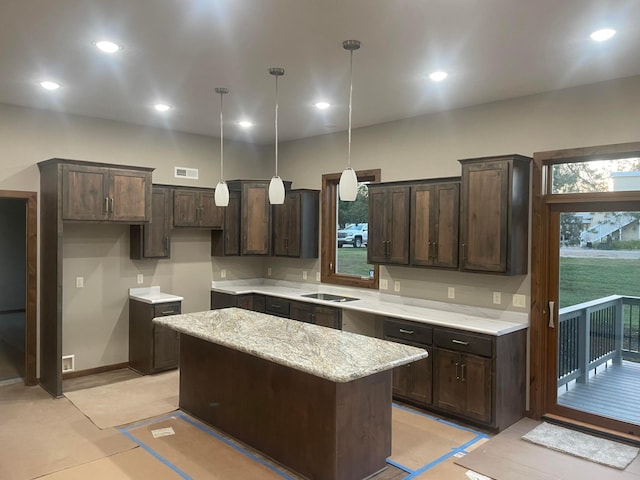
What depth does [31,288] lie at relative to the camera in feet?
16.7

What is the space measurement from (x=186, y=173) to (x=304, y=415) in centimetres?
414

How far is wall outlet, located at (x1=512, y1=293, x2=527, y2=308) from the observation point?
435 centimetres

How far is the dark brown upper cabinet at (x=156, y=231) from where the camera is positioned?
5.70m

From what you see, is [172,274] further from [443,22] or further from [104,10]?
[443,22]

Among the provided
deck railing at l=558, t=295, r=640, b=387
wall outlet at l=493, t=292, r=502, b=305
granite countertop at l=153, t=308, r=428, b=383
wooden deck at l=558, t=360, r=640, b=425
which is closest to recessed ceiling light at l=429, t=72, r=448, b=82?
wall outlet at l=493, t=292, r=502, b=305

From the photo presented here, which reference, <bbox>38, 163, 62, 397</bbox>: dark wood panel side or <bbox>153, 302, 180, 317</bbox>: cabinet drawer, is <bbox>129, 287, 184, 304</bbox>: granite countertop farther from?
<bbox>38, 163, 62, 397</bbox>: dark wood panel side

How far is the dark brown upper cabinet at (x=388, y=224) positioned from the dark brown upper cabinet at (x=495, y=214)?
2.29 feet

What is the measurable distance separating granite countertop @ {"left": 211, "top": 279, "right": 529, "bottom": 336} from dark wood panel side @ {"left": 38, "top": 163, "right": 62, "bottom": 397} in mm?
2115

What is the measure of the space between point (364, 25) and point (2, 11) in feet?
7.07

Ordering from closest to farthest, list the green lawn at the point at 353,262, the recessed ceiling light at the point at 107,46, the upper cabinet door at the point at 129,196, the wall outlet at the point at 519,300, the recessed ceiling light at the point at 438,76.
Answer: the recessed ceiling light at the point at 107,46, the recessed ceiling light at the point at 438,76, the wall outlet at the point at 519,300, the upper cabinet door at the point at 129,196, the green lawn at the point at 353,262

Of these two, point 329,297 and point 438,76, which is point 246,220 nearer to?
point 329,297

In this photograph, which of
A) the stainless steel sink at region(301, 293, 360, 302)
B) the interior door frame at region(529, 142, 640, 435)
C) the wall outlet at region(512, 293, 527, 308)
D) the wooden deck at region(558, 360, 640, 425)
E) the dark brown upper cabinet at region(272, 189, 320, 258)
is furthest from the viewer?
the dark brown upper cabinet at region(272, 189, 320, 258)

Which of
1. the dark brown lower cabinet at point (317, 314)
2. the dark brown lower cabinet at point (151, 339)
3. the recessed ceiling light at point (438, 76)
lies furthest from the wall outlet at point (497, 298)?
the dark brown lower cabinet at point (151, 339)

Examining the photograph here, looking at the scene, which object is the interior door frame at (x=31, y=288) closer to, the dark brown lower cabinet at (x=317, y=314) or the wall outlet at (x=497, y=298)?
the dark brown lower cabinet at (x=317, y=314)
